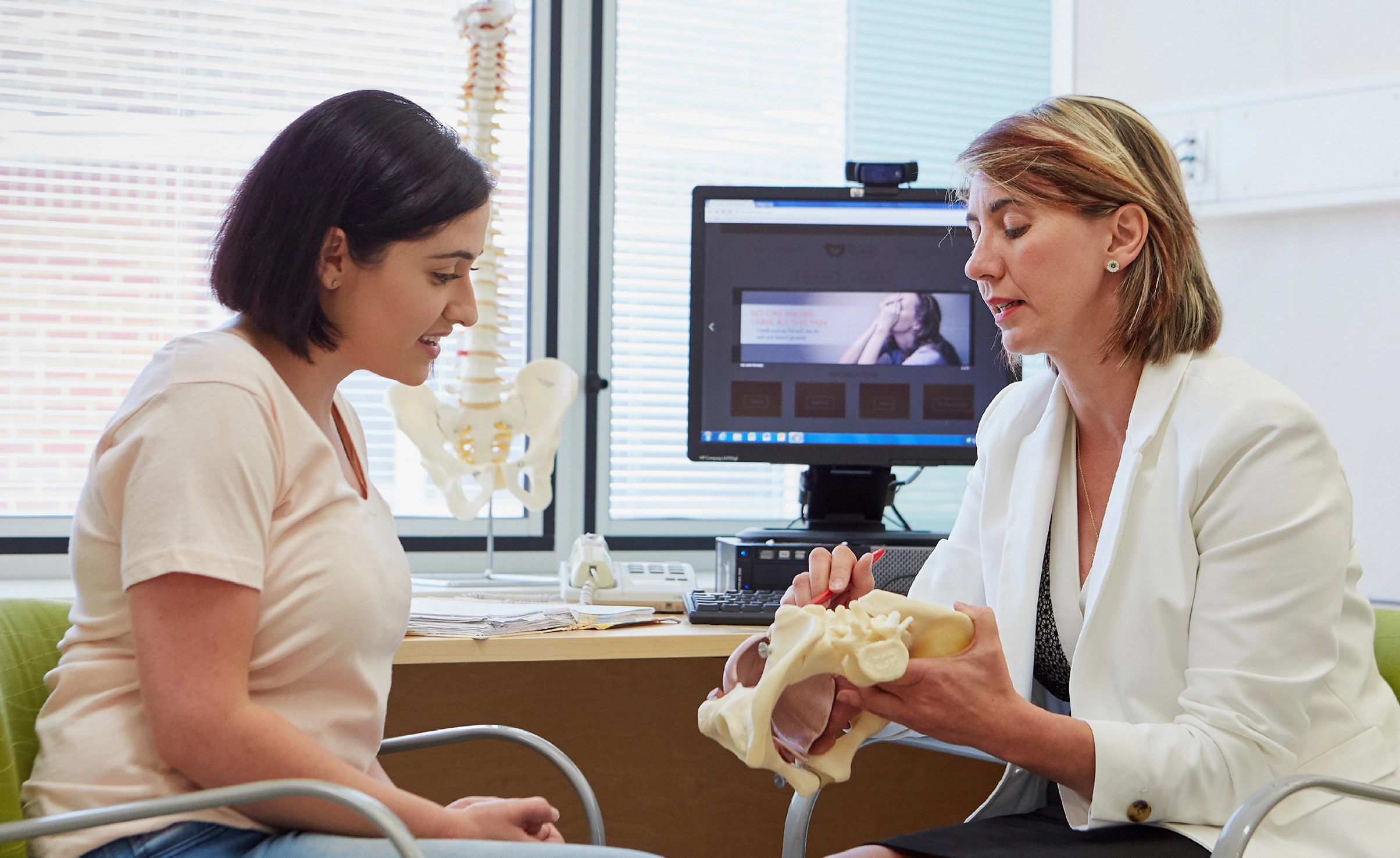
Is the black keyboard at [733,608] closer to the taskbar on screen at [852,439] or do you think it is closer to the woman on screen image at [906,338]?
the taskbar on screen at [852,439]

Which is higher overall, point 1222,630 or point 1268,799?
point 1222,630

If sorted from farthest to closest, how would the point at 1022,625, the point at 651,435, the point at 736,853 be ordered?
the point at 651,435 < the point at 736,853 < the point at 1022,625

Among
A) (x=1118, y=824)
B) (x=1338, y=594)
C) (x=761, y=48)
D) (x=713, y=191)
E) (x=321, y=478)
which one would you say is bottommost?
(x=1118, y=824)

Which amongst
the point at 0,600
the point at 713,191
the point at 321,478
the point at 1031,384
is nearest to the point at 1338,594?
the point at 1031,384

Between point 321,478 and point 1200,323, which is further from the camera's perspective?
point 1200,323

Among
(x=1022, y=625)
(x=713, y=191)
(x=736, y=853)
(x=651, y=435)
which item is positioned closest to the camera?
(x=1022, y=625)

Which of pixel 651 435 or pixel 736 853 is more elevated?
pixel 651 435

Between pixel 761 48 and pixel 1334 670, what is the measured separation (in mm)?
1952

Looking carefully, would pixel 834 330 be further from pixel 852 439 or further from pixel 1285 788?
pixel 1285 788

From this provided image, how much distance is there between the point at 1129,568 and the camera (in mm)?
1294

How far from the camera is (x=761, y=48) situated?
272cm

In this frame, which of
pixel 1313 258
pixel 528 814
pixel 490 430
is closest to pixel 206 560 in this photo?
pixel 528 814

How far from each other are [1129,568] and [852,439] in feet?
2.75

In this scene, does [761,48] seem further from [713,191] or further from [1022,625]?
[1022,625]
